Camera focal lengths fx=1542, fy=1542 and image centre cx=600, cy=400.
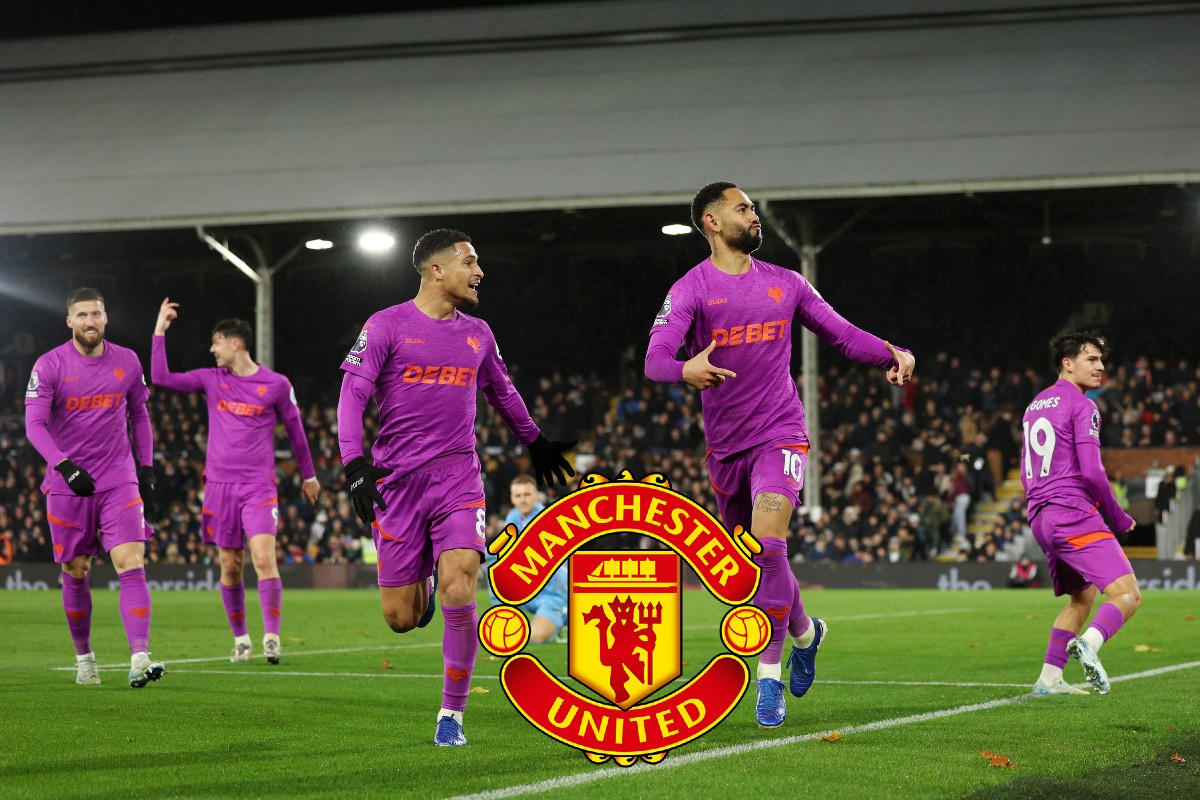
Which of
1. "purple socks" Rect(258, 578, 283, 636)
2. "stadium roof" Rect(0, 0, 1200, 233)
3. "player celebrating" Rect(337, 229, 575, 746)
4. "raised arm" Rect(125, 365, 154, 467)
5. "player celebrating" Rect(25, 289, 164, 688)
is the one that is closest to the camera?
"player celebrating" Rect(337, 229, 575, 746)

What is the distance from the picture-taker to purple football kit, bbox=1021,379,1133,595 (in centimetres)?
807

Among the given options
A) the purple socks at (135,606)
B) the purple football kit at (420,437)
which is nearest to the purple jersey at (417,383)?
the purple football kit at (420,437)

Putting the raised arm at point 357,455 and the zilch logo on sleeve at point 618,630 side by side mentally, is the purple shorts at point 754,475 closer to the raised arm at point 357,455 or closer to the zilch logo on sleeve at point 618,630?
the raised arm at point 357,455

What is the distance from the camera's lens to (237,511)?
11.1 m

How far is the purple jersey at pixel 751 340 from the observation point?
264 inches

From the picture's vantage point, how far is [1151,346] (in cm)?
3005

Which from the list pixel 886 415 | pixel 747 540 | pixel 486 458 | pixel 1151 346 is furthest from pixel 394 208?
pixel 747 540

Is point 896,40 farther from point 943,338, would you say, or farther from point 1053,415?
point 1053,415

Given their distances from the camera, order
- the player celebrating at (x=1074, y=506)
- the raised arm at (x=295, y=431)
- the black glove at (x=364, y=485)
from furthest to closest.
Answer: the raised arm at (x=295, y=431)
the player celebrating at (x=1074, y=506)
the black glove at (x=364, y=485)

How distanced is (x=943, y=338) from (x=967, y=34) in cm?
640

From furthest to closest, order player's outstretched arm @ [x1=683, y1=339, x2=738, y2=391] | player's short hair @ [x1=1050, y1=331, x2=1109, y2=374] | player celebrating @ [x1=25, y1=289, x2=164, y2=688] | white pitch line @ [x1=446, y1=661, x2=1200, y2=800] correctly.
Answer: player celebrating @ [x1=25, y1=289, x2=164, y2=688] < player's short hair @ [x1=1050, y1=331, x2=1109, y2=374] < player's outstretched arm @ [x1=683, y1=339, x2=738, y2=391] < white pitch line @ [x1=446, y1=661, x2=1200, y2=800]

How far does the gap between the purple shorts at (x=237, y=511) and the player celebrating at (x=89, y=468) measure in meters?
1.62

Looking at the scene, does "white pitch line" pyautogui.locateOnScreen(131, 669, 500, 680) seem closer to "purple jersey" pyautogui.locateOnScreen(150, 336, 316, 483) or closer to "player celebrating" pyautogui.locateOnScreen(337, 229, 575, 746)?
"purple jersey" pyautogui.locateOnScreen(150, 336, 316, 483)

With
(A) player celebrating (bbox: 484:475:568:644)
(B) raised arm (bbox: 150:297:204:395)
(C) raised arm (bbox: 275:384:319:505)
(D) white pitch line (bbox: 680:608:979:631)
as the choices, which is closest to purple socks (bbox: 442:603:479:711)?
(C) raised arm (bbox: 275:384:319:505)
